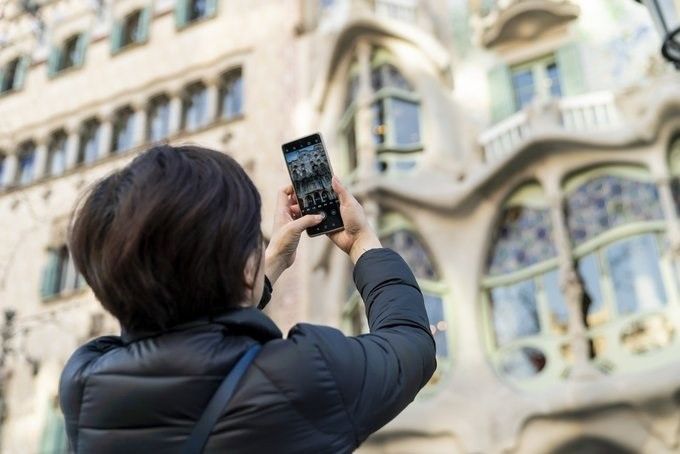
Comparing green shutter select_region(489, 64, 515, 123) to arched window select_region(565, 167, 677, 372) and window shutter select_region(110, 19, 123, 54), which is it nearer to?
arched window select_region(565, 167, 677, 372)

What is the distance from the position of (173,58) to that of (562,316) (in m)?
8.54

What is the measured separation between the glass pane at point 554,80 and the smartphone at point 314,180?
8.78m

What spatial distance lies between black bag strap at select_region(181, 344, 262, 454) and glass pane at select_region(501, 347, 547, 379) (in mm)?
7584

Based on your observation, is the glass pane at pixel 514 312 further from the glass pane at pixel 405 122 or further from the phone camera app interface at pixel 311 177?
the phone camera app interface at pixel 311 177

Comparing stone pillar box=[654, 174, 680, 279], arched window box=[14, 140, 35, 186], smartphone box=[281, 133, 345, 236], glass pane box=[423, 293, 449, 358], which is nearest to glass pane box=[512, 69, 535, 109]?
stone pillar box=[654, 174, 680, 279]

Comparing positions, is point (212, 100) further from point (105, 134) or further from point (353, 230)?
point (353, 230)

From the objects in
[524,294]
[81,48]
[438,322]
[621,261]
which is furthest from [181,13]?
[621,261]

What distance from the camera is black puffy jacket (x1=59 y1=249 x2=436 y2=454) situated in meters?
0.99

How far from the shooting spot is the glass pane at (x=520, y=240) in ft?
28.5

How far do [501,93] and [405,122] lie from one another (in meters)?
1.33

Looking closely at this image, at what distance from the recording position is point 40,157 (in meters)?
14.0

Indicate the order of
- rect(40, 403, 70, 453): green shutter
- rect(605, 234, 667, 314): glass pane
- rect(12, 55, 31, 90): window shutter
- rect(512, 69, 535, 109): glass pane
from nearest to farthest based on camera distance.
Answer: rect(605, 234, 667, 314): glass pane, rect(512, 69, 535, 109): glass pane, rect(40, 403, 70, 453): green shutter, rect(12, 55, 31, 90): window shutter

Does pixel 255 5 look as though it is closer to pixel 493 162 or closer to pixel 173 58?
pixel 173 58

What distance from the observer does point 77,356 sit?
1212 millimetres
